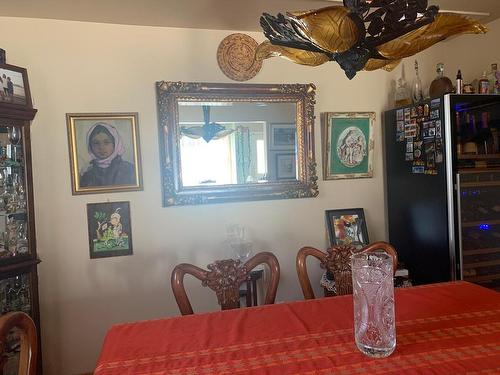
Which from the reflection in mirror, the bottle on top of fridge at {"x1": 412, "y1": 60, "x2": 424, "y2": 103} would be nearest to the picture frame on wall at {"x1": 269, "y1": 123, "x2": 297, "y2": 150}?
the reflection in mirror

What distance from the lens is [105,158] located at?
245cm

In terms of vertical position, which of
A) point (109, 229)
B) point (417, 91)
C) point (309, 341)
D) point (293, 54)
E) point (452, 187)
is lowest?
point (309, 341)

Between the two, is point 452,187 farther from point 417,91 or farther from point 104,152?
point 104,152

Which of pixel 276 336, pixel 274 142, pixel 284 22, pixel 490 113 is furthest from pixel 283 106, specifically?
pixel 276 336

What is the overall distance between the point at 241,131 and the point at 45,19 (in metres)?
1.38

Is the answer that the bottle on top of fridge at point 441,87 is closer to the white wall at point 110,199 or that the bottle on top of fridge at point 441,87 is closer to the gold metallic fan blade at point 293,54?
the white wall at point 110,199

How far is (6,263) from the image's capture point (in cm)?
205

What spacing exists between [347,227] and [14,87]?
2.32m

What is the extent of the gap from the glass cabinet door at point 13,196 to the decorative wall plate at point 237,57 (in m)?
1.31

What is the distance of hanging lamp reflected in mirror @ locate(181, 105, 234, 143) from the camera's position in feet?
8.44

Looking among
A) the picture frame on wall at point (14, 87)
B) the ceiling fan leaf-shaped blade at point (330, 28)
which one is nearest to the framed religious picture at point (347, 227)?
the ceiling fan leaf-shaped blade at point (330, 28)

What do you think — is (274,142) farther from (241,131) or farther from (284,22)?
(284,22)

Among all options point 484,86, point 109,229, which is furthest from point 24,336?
point 484,86

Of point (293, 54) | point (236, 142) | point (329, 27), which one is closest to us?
point (329, 27)
